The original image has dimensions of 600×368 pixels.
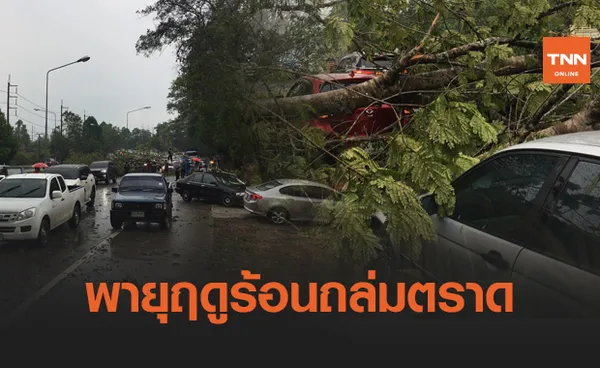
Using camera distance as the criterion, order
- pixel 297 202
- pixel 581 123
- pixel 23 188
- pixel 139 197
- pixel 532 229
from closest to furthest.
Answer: pixel 532 229 → pixel 581 123 → pixel 297 202 → pixel 23 188 → pixel 139 197

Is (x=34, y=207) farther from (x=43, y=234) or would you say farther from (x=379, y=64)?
(x=379, y=64)

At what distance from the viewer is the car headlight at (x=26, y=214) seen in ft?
25.7

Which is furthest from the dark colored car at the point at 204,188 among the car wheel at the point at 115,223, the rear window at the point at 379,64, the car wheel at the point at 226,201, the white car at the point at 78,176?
the rear window at the point at 379,64

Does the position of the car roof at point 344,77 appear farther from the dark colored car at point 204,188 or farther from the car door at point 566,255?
the dark colored car at point 204,188

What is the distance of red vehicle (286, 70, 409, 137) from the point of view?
4.48 metres

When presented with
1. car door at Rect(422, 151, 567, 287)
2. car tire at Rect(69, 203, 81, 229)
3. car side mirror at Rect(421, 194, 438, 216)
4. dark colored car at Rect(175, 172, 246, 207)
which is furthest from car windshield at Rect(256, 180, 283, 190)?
car tire at Rect(69, 203, 81, 229)

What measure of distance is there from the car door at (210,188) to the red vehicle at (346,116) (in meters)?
7.29

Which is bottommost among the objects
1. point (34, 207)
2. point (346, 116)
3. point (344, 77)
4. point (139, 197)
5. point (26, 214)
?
point (26, 214)

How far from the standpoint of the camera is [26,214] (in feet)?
26.0

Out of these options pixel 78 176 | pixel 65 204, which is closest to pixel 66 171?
pixel 78 176

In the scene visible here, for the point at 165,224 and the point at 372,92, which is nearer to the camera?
the point at 372,92

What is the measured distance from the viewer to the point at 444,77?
4188mm

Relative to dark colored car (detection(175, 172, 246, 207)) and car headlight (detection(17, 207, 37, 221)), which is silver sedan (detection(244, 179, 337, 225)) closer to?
car headlight (detection(17, 207, 37, 221))

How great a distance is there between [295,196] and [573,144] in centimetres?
250
